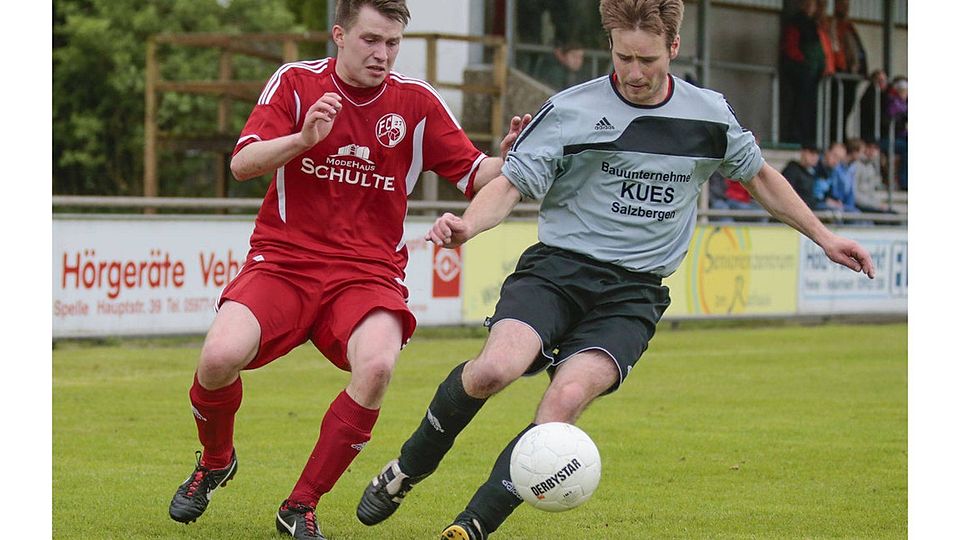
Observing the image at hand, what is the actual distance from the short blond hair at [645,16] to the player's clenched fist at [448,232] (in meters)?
1.06

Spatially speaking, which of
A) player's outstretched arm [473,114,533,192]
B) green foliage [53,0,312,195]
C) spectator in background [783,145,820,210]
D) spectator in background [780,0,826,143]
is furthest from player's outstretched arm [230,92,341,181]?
green foliage [53,0,312,195]

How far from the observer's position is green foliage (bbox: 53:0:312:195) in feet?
97.9

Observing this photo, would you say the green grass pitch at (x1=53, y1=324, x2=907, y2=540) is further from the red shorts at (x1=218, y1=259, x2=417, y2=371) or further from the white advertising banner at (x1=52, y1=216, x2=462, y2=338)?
the red shorts at (x1=218, y1=259, x2=417, y2=371)

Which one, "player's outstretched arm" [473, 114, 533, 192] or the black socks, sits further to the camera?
"player's outstretched arm" [473, 114, 533, 192]

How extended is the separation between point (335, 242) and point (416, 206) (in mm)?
9752

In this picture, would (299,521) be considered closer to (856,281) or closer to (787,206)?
(787,206)

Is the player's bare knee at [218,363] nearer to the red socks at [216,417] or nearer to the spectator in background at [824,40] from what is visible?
the red socks at [216,417]

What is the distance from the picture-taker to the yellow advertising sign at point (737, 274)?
17.2 m

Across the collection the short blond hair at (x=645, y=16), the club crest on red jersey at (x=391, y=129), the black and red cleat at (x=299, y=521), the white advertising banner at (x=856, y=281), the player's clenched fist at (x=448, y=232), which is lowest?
the white advertising banner at (x=856, y=281)

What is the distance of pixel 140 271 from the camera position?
13.7m

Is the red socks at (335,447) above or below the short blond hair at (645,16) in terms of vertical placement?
below

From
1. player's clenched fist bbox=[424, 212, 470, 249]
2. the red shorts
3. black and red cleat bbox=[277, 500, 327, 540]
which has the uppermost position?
player's clenched fist bbox=[424, 212, 470, 249]

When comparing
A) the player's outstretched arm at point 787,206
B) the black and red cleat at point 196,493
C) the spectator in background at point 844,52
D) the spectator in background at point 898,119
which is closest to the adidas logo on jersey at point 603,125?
the player's outstretched arm at point 787,206

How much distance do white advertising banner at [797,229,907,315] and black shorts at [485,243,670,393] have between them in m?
12.7
